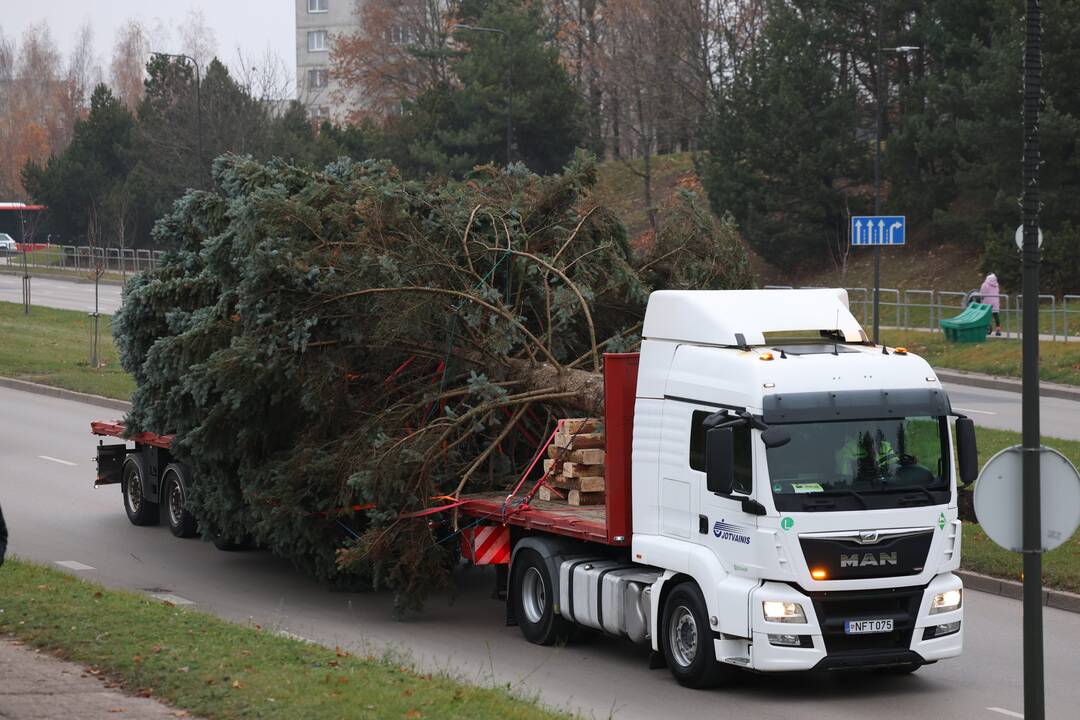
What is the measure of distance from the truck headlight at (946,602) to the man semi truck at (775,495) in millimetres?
17

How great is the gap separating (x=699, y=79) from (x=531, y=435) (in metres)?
52.3

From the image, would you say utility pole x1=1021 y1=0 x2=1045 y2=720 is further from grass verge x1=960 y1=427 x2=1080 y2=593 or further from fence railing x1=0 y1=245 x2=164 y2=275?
fence railing x1=0 y1=245 x2=164 y2=275

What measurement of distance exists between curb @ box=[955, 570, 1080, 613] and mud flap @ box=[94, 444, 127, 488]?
10.3m

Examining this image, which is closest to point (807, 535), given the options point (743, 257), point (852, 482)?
point (852, 482)

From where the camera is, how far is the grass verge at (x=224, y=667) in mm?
8992

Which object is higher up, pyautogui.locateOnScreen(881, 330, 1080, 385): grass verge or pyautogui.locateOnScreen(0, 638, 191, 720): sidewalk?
pyautogui.locateOnScreen(881, 330, 1080, 385): grass verge

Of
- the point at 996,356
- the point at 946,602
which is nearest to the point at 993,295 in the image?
the point at 996,356

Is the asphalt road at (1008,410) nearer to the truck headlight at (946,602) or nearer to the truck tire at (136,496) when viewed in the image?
the truck headlight at (946,602)

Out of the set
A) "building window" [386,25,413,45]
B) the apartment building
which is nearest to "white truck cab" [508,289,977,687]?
"building window" [386,25,413,45]

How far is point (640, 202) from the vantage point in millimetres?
68000

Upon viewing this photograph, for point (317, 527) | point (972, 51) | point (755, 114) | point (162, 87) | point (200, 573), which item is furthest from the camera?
point (162, 87)

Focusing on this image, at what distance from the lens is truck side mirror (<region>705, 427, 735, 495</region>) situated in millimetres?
10617

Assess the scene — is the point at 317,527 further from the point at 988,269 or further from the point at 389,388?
the point at 988,269

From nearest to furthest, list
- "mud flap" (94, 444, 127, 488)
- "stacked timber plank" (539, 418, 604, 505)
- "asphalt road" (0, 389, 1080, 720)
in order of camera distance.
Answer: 1. "asphalt road" (0, 389, 1080, 720)
2. "stacked timber plank" (539, 418, 604, 505)
3. "mud flap" (94, 444, 127, 488)
